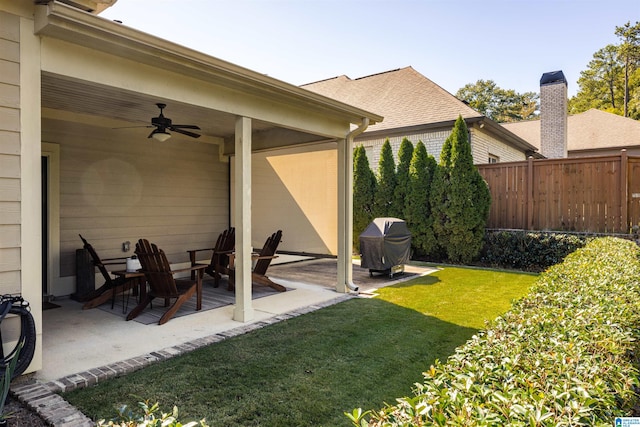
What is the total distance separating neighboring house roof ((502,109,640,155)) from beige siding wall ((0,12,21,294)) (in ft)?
70.6

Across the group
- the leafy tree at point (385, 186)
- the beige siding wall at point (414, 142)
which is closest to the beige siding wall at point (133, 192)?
the leafy tree at point (385, 186)

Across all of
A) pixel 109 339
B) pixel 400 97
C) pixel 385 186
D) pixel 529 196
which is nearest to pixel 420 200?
pixel 385 186

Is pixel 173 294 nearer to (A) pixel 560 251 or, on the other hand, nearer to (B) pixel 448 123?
(A) pixel 560 251

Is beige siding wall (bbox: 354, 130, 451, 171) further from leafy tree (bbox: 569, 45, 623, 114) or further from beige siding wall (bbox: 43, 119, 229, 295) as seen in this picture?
leafy tree (bbox: 569, 45, 623, 114)

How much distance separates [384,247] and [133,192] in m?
4.71

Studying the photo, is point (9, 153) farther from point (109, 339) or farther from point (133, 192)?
point (133, 192)

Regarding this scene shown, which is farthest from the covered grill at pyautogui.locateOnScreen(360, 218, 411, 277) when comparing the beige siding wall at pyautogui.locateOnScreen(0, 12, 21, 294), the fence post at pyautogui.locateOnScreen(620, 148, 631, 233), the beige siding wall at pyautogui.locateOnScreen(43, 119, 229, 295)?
the beige siding wall at pyautogui.locateOnScreen(0, 12, 21, 294)

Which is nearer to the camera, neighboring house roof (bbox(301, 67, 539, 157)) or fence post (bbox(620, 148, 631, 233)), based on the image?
fence post (bbox(620, 148, 631, 233))

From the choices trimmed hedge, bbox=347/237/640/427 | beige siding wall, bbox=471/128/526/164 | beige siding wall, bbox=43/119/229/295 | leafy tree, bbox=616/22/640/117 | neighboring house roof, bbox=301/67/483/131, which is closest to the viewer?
trimmed hedge, bbox=347/237/640/427

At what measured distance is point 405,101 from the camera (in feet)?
43.3

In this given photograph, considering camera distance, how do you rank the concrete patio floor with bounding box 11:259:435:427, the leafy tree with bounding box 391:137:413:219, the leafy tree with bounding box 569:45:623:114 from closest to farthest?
the concrete patio floor with bounding box 11:259:435:427
the leafy tree with bounding box 391:137:413:219
the leafy tree with bounding box 569:45:623:114

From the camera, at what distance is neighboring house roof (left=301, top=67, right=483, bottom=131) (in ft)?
38.7

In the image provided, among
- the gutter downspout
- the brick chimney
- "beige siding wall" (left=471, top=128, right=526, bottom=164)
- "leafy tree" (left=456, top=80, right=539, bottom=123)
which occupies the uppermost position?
"leafy tree" (left=456, top=80, right=539, bottom=123)

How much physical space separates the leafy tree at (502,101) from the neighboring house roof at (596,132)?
13.4 metres
